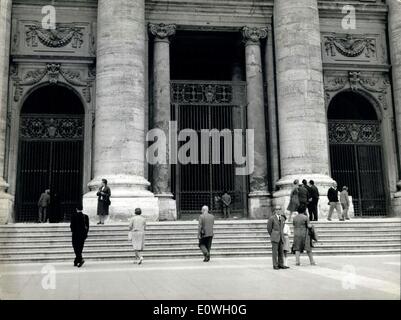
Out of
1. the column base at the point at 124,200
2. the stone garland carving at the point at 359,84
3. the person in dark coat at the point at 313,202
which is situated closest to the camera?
the person in dark coat at the point at 313,202

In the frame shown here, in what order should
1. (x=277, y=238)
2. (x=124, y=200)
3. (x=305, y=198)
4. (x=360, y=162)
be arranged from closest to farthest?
(x=277, y=238)
(x=305, y=198)
(x=124, y=200)
(x=360, y=162)

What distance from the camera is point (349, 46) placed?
2302cm

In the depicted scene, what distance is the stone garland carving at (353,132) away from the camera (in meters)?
23.0

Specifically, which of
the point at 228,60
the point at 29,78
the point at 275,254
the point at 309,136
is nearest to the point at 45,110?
the point at 29,78

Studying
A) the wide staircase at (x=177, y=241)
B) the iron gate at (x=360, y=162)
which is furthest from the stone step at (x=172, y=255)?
the iron gate at (x=360, y=162)

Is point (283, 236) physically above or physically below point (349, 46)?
below

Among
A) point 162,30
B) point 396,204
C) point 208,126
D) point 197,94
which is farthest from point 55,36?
point 396,204

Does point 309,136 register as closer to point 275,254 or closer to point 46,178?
point 275,254

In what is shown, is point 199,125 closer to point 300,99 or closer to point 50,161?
point 300,99

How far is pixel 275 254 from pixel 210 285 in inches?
110

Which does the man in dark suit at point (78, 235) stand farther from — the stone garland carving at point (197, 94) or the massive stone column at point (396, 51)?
the massive stone column at point (396, 51)

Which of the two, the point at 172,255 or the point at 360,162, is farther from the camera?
the point at 360,162

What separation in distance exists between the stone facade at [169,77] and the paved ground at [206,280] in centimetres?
620

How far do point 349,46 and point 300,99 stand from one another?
5.06 m
